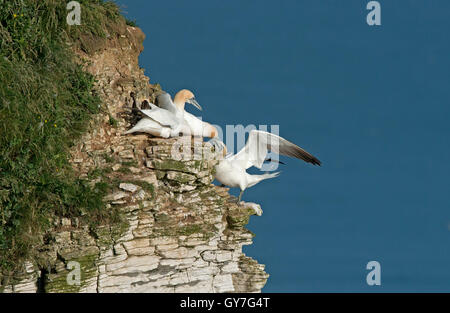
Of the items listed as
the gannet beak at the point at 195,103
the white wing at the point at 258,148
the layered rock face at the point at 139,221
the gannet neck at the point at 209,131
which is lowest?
the layered rock face at the point at 139,221

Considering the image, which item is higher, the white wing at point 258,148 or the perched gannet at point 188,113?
the perched gannet at point 188,113

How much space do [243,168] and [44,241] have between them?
15.4 ft

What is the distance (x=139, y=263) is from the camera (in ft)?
50.2

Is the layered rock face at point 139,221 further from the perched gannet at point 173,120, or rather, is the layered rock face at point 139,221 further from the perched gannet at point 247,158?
the perched gannet at point 247,158

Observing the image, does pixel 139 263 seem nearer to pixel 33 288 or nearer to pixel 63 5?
pixel 33 288

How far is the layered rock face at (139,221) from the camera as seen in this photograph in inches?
580

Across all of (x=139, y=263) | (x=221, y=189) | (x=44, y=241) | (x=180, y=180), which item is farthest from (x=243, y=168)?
(x=44, y=241)

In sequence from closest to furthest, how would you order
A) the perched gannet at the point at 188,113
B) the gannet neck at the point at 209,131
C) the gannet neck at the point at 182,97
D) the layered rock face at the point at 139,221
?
the layered rock face at the point at 139,221 < the perched gannet at the point at 188,113 < the gannet neck at the point at 182,97 < the gannet neck at the point at 209,131

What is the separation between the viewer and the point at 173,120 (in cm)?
1630

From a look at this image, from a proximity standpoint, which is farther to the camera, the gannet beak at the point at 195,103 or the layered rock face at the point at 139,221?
the gannet beak at the point at 195,103

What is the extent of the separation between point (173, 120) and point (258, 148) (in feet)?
7.14

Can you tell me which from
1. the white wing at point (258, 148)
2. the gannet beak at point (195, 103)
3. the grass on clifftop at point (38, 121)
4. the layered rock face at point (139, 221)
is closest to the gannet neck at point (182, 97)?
the gannet beak at point (195, 103)

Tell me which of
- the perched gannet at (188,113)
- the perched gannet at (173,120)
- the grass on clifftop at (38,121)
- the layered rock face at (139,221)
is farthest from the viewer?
the perched gannet at (188,113)

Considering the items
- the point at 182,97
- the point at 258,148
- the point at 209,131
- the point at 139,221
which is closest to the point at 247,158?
the point at 258,148
